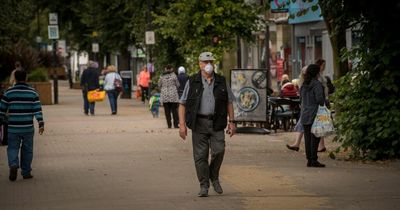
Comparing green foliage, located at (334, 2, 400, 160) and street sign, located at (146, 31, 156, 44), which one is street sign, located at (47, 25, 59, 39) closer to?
street sign, located at (146, 31, 156, 44)

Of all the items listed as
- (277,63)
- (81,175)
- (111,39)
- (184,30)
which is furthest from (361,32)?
(111,39)

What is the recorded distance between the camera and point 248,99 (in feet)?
77.4

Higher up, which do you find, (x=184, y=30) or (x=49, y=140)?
(x=184, y=30)

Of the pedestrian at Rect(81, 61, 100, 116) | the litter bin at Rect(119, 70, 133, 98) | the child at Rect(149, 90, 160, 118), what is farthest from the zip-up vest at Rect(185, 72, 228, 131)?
the litter bin at Rect(119, 70, 133, 98)

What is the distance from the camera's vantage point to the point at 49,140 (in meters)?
22.9

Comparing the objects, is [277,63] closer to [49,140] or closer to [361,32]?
[49,140]

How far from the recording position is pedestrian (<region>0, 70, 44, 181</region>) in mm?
14758

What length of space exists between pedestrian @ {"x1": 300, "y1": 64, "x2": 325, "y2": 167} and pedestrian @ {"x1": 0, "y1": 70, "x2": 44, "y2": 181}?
407 cm

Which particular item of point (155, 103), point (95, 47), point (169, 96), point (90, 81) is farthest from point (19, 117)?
point (95, 47)

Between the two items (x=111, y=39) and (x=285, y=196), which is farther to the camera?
(x=111, y=39)

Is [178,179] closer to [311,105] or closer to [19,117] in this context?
[19,117]

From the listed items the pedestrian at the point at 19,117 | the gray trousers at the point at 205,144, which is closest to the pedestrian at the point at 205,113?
the gray trousers at the point at 205,144

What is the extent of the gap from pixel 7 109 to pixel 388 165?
5815mm

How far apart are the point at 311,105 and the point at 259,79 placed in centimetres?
759
